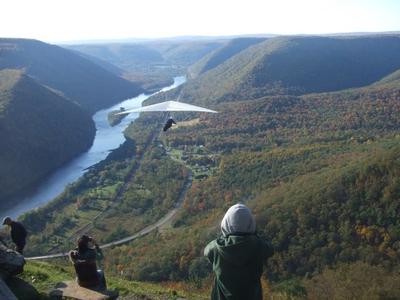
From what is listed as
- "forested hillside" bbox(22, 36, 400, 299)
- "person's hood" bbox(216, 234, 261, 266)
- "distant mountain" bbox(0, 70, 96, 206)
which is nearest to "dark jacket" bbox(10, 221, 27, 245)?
"forested hillside" bbox(22, 36, 400, 299)

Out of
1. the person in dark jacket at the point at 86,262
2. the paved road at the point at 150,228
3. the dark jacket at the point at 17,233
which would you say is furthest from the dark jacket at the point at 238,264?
the paved road at the point at 150,228

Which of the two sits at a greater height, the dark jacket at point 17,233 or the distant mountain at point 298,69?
the dark jacket at point 17,233

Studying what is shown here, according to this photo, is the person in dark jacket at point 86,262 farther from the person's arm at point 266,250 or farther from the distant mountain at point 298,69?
the distant mountain at point 298,69

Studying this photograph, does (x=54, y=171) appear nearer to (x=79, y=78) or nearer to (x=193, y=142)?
(x=193, y=142)

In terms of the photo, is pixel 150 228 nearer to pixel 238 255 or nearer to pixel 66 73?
pixel 238 255

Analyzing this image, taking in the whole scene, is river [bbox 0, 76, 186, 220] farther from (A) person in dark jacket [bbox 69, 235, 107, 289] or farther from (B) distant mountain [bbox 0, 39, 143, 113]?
(A) person in dark jacket [bbox 69, 235, 107, 289]

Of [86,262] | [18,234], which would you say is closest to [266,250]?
[86,262]
